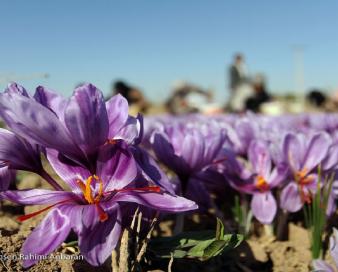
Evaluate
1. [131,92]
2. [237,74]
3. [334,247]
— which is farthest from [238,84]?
[334,247]

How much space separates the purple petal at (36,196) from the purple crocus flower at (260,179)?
0.82m

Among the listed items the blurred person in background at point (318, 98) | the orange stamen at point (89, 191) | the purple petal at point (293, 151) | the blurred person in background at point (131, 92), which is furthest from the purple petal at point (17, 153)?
the blurred person in background at point (318, 98)

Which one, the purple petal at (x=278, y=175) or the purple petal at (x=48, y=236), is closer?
the purple petal at (x=48, y=236)

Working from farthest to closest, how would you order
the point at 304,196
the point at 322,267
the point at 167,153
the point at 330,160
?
1. the point at 330,160
2. the point at 304,196
3. the point at 167,153
4. the point at 322,267

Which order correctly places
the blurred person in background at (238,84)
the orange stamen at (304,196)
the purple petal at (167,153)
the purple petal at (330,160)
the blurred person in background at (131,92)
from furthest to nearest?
the blurred person in background at (238,84) → the blurred person in background at (131,92) → the purple petal at (330,160) → the orange stamen at (304,196) → the purple petal at (167,153)

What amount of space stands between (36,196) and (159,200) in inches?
10.2

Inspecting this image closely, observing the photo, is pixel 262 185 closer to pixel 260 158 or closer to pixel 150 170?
pixel 260 158

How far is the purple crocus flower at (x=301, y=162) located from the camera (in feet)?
5.75

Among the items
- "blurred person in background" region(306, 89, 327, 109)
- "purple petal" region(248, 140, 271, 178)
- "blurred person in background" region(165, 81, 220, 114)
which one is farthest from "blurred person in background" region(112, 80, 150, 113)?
"blurred person in background" region(306, 89, 327, 109)

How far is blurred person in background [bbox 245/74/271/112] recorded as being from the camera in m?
11.5

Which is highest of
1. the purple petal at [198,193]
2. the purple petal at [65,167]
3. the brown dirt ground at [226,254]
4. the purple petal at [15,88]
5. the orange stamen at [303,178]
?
the purple petal at [15,88]

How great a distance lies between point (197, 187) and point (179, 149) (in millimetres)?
192

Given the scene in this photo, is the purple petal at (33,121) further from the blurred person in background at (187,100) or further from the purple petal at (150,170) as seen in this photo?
the blurred person in background at (187,100)

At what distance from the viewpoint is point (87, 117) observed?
42.3 inches
